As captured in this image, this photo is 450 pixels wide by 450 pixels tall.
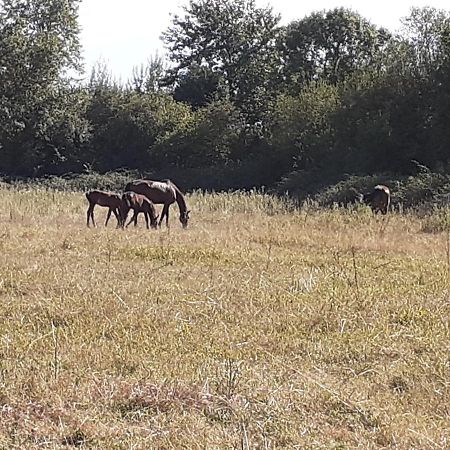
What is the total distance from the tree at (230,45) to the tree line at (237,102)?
10 centimetres

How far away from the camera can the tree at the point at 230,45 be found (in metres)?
44.5

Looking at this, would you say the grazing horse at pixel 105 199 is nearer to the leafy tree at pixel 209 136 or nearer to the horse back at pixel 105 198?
the horse back at pixel 105 198

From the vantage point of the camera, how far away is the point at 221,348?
5.79m

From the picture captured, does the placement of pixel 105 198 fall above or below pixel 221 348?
above

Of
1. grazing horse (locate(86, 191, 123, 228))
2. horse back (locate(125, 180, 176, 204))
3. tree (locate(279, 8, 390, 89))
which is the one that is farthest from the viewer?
tree (locate(279, 8, 390, 89))

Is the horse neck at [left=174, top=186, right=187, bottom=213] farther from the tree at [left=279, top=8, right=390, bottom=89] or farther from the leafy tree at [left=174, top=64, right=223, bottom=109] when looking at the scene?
the leafy tree at [left=174, top=64, right=223, bottom=109]

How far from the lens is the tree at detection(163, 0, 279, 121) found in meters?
44.5

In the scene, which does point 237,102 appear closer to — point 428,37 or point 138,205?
point 428,37

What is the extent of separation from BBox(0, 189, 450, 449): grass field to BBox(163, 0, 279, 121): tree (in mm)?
34112

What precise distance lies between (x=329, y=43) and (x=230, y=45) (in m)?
7.43

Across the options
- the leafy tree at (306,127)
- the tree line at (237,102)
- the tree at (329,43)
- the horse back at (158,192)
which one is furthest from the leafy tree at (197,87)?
the horse back at (158,192)

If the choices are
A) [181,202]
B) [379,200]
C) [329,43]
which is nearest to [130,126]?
[329,43]

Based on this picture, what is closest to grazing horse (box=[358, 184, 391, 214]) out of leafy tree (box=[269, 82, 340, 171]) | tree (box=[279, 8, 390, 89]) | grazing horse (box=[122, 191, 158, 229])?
grazing horse (box=[122, 191, 158, 229])

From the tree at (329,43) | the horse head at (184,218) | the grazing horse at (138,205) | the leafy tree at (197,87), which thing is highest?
the tree at (329,43)
